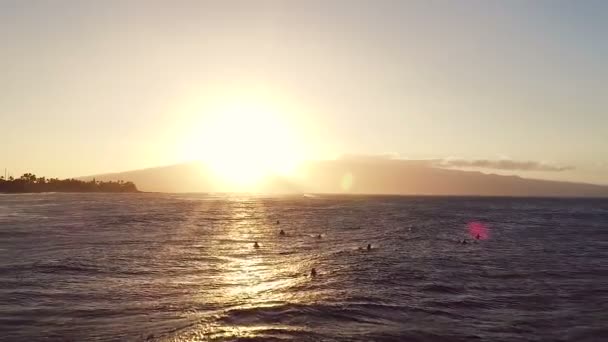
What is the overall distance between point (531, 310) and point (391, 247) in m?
31.9

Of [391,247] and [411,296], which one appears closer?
[411,296]

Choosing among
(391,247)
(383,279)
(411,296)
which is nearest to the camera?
(411,296)

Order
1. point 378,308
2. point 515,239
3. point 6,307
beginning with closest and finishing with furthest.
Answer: point 6,307, point 378,308, point 515,239

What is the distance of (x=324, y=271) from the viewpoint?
4388cm

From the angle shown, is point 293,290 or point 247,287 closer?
point 293,290

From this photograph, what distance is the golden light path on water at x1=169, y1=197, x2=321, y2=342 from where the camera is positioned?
25.2m

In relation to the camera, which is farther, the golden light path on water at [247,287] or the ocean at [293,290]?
the ocean at [293,290]

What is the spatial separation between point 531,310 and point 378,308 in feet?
29.7

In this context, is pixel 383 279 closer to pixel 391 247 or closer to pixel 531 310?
pixel 531 310

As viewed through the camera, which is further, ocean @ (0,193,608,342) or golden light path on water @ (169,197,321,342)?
ocean @ (0,193,608,342)

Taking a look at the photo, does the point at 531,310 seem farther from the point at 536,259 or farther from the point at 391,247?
the point at 391,247

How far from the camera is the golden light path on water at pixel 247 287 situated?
25.2 metres

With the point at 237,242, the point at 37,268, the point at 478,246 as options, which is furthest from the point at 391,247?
the point at 37,268

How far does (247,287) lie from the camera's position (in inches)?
1401
